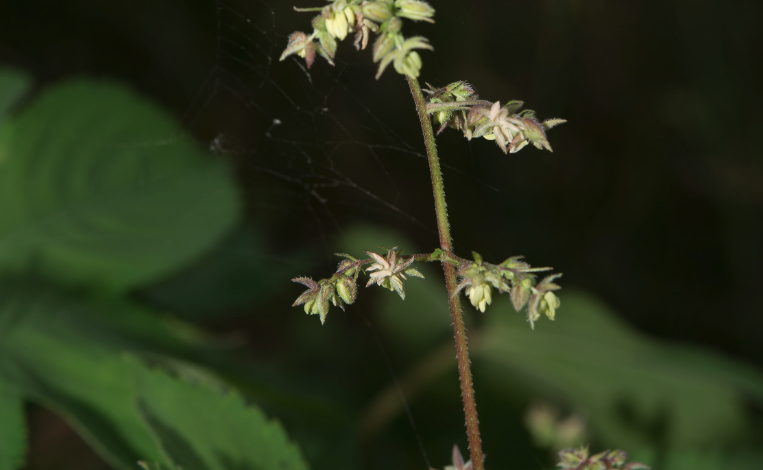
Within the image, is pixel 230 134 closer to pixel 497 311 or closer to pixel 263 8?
pixel 263 8

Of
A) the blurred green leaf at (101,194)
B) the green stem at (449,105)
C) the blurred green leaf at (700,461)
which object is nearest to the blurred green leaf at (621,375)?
the blurred green leaf at (700,461)

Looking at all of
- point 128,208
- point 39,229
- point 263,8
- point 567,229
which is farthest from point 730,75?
point 39,229

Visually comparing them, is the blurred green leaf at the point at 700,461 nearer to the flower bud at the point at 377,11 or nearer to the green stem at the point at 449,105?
the green stem at the point at 449,105

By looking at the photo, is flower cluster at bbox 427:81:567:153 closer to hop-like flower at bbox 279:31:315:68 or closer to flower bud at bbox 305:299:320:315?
hop-like flower at bbox 279:31:315:68

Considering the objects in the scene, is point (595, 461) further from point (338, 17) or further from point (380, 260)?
point (338, 17)

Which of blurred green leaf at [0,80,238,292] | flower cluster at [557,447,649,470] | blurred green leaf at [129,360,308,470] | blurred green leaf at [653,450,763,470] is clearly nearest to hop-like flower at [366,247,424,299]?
flower cluster at [557,447,649,470]

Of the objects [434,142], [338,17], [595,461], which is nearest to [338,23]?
[338,17]
